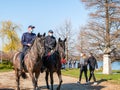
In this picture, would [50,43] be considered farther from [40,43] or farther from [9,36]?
[9,36]

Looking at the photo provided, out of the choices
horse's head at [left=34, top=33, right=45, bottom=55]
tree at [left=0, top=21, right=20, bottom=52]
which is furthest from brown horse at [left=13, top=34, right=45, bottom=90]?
tree at [left=0, top=21, right=20, bottom=52]

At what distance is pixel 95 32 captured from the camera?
140ft

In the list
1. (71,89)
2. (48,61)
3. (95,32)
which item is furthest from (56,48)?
(95,32)

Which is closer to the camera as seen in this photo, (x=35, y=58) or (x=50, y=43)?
(x=35, y=58)

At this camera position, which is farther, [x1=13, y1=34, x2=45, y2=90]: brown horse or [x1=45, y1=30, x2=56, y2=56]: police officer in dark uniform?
[x1=45, y1=30, x2=56, y2=56]: police officer in dark uniform

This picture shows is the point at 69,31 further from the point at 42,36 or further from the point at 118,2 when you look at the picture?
the point at 42,36

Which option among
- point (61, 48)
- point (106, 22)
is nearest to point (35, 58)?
point (61, 48)

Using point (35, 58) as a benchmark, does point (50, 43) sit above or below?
above

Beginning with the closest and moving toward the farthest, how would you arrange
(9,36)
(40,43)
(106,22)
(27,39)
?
(40,43) < (27,39) < (106,22) < (9,36)

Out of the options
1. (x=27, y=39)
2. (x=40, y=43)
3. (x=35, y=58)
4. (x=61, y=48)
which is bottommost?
(x=35, y=58)

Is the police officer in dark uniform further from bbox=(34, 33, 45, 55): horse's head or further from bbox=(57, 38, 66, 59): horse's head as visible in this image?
bbox=(34, 33, 45, 55): horse's head

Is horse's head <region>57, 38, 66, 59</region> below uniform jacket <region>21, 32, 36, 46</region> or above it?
below

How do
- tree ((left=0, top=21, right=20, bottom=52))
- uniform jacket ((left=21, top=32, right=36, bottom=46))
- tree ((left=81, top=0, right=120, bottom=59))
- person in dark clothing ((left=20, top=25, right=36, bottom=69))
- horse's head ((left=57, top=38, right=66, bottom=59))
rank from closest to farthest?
horse's head ((left=57, top=38, right=66, bottom=59)) → person in dark clothing ((left=20, top=25, right=36, bottom=69)) → uniform jacket ((left=21, top=32, right=36, bottom=46)) → tree ((left=81, top=0, right=120, bottom=59)) → tree ((left=0, top=21, right=20, bottom=52))

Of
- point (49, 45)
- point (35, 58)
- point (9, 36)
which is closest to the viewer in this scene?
point (35, 58)
